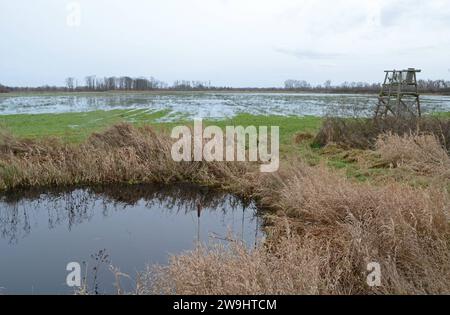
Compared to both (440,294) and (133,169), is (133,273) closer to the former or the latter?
(440,294)

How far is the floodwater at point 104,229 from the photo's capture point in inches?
259

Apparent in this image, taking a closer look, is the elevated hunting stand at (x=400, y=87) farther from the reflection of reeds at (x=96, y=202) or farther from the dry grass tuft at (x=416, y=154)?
the reflection of reeds at (x=96, y=202)

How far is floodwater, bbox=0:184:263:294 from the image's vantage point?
21.6ft

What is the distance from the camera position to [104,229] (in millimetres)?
8695

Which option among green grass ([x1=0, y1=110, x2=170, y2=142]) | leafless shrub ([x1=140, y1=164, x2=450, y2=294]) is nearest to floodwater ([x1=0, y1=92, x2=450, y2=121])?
green grass ([x1=0, y1=110, x2=170, y2=142])

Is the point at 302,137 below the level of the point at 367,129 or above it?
below

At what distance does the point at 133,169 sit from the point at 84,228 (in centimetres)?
356

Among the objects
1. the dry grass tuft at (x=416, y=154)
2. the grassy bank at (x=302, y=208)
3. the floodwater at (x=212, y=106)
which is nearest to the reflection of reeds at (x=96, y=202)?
the grassy bank at (x=302, y=208)

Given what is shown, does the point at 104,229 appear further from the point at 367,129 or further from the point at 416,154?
the point at 367,129

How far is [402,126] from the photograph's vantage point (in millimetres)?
14281

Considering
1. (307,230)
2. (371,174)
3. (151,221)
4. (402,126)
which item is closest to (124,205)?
(151,221)

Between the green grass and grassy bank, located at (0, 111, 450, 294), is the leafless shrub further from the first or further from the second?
the green grass

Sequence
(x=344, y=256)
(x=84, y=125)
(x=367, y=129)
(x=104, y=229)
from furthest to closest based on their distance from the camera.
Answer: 1. (x=84, y=125)
2. (x=367, y=129)
3. (x=104, y=229)
4. (x=344, y=256)

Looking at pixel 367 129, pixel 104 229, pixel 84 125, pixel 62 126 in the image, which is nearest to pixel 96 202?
pixel 104 229
